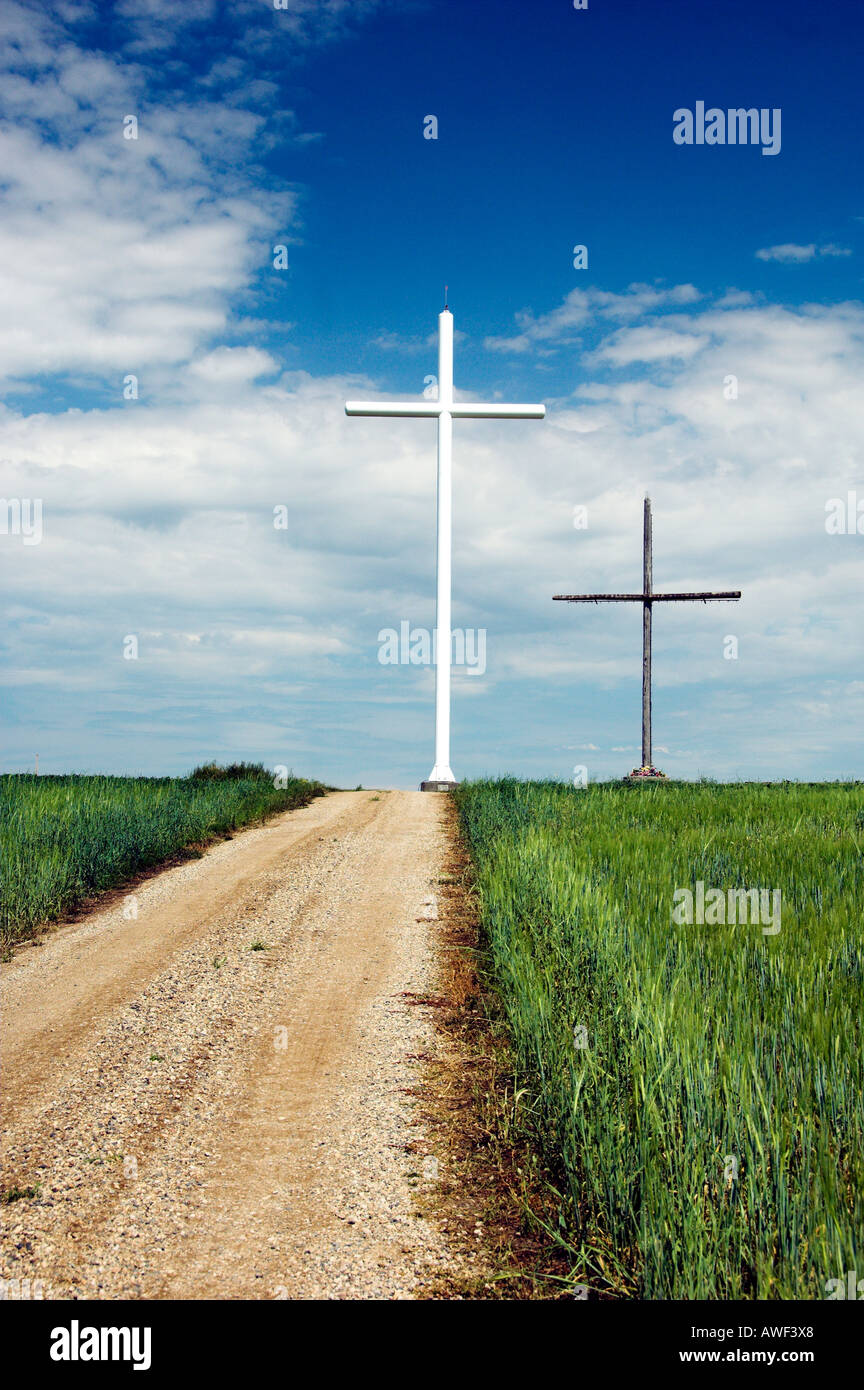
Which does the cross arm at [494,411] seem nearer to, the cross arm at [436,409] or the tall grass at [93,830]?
the cross arm at [436,409]

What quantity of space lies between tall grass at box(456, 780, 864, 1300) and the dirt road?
90 cm

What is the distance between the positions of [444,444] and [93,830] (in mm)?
17029

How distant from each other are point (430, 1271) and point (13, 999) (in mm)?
5498

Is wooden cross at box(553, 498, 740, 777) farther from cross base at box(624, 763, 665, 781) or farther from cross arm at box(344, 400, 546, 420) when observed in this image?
cross arm at box(344, 400, 546, 420)

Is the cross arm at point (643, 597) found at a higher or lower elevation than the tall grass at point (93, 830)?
higher

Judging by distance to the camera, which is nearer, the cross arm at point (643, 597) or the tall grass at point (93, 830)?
the tall grass at point (93, 830)

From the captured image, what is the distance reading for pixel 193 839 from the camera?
16469 millimetres

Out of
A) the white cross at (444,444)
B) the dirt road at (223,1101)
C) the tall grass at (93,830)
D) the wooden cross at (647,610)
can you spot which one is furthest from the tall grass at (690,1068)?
the wooden cross at (647,610)

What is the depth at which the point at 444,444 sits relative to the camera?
27.4 m

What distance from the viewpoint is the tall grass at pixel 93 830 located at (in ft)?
38.1

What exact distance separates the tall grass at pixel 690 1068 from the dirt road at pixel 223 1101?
0.90m

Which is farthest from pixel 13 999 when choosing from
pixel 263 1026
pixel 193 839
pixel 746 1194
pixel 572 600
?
Answer: pixel 572 600
